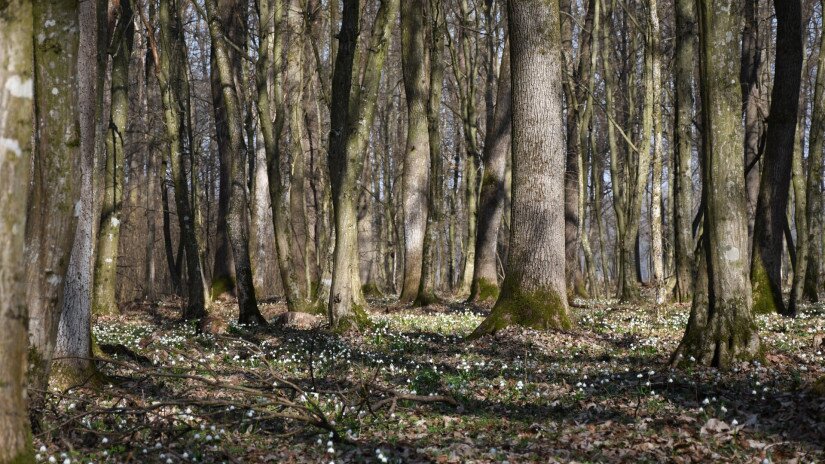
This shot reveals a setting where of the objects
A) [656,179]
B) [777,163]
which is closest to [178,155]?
[656,179]

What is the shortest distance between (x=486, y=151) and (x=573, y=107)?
4.62m

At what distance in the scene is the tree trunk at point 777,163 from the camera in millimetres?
14750

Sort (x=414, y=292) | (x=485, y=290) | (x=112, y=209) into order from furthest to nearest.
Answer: (x=485, y=290) → (x=414, y=292) → (x=112, y=209)

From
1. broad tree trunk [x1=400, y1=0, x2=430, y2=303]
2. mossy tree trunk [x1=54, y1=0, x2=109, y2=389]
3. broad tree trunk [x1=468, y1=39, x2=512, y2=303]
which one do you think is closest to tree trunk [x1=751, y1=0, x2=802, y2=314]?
broad tree trunk [x1=468, y1=39, x2=512, y2=303]

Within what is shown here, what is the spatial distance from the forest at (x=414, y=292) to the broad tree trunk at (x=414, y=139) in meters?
0.06

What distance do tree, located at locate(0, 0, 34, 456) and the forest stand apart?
0.04 feet

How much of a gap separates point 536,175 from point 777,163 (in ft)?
18.6

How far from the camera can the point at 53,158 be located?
17.4ft

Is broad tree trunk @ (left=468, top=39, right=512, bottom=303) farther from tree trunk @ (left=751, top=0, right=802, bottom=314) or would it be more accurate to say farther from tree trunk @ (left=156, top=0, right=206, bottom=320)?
tree trunk @ (left=156, top=0, right=206, bottom=320)

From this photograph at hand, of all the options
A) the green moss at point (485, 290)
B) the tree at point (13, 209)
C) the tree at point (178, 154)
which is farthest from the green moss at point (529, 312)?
the tree at point (13, 209)

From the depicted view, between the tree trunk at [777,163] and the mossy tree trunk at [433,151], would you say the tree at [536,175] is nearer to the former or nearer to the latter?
the tree trunk at [777,163]

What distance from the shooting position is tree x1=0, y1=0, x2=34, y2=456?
3898 mm

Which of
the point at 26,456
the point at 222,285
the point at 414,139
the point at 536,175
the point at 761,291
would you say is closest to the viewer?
the point at 26,456

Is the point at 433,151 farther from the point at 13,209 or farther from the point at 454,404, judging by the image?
the point at 13,209
